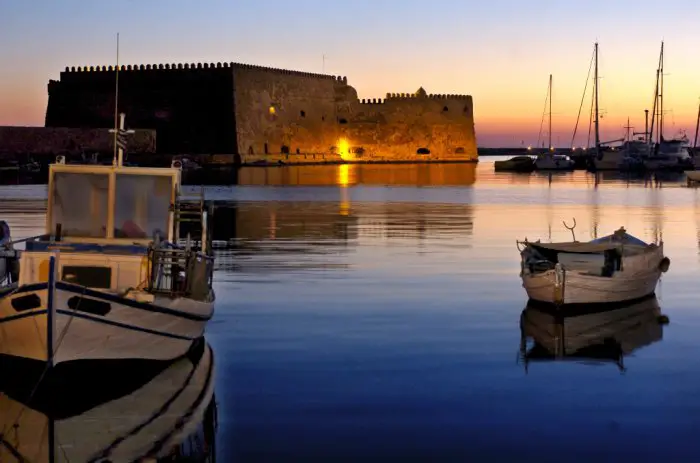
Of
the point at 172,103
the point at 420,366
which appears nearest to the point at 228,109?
the point at 172,103

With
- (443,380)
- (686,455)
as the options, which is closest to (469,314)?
(443,380)

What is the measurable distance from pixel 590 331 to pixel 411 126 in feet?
281

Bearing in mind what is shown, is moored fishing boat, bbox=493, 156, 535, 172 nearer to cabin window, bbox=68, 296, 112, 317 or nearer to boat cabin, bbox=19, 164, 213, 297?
boat cabin, bbox=19, 164, 213, 297

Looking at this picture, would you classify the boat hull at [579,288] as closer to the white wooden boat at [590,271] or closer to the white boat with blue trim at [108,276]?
the white wooden boat at [590,271]

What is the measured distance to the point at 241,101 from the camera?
78.5 m

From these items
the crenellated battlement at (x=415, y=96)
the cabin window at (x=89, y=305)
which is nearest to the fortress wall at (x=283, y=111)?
the crenellated battlement at (x=415, y=96)

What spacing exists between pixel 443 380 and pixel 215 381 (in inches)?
78.0

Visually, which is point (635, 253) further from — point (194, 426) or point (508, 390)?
point (194, 426)

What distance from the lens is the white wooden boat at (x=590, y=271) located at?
13367 millimetres

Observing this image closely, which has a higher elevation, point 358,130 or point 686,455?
point 358,130

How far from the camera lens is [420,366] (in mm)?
10117

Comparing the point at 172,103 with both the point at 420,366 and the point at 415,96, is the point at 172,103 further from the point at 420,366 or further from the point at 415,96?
the point at 420,366

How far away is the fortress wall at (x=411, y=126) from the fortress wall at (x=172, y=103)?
18.2 meters

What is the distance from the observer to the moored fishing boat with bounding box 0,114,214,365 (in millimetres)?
9117
